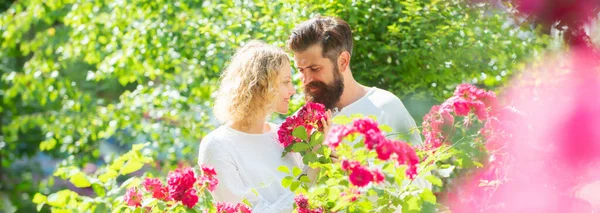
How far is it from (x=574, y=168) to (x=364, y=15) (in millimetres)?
3530

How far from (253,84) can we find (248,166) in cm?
24

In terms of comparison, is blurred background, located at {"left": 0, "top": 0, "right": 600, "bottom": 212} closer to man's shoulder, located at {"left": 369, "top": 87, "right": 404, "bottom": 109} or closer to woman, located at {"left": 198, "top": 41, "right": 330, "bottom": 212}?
man's shoulder, located at {"left": 369, "top": 87, "right": 404, "bottom": 109}

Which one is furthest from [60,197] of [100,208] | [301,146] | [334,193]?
[334,193]

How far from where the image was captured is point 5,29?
280 inches

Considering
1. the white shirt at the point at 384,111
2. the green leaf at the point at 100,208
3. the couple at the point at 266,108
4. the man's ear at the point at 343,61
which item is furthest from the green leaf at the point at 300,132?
the green leaf at the point at 100,208

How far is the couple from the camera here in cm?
231

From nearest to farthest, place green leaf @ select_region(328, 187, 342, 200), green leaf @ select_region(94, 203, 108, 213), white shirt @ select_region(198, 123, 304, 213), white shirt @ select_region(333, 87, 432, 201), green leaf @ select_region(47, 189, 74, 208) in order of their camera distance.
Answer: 1. green leaf @ select_region(328, 187, 342, 200)
2. white shirt @ select_region(198, 123, 304, 213)
3. white shirt @ select_region(333, 87, 432, 201)
4. green leaf @ select_region(47, 189, 74, 208)
5. green leaf @ select_region(94, 203, 108, 213)

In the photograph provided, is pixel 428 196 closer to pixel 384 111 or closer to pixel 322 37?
pixel 384 111

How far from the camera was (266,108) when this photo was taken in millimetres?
2410

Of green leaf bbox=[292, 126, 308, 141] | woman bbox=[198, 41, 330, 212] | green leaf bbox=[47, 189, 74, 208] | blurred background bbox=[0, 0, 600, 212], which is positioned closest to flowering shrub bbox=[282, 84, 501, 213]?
green leaf bbox=[292, 126, 308, 141]

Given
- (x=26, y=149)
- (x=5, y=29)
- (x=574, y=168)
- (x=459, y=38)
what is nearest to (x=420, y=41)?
(x=459, y=38)

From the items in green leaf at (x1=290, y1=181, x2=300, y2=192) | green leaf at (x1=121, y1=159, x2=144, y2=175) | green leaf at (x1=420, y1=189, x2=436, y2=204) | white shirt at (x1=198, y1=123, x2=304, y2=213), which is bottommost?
green leaf at (x1=121, y1=159, x2=144, y2=175)

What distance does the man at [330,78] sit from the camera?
8.55 feet

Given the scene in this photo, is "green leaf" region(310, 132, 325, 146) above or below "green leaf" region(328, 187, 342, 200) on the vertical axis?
below
